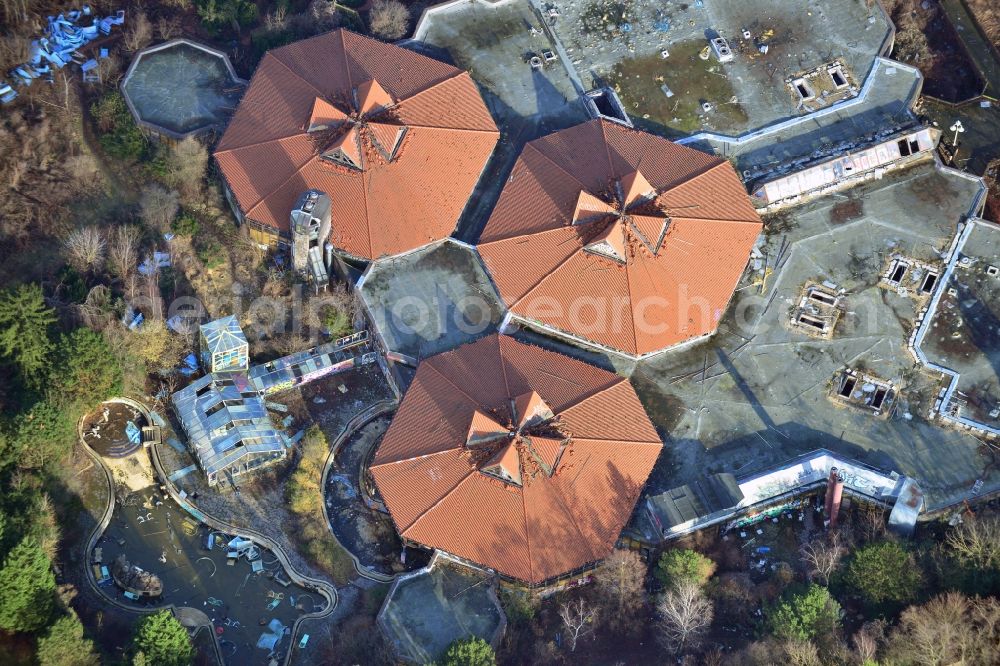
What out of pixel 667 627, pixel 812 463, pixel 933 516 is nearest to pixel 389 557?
pixel 667 627

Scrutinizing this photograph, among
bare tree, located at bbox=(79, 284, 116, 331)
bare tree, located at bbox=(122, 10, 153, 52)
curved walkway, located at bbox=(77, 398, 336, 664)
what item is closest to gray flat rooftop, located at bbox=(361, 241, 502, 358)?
curved walkway, located at bbox=(77, 398, 336, 664)

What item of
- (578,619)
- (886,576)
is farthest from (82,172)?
(886,576)

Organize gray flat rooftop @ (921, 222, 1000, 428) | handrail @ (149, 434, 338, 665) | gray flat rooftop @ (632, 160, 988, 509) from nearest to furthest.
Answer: handrail @ (149, 434, 338, 665) → gray flat rooftop @ (632, 160, 988, 509) → gray flat rooftop @ (921, 222, 1000, 428)

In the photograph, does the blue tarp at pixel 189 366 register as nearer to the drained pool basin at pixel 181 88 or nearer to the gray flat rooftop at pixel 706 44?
the drained pool basin at pixel 181 88

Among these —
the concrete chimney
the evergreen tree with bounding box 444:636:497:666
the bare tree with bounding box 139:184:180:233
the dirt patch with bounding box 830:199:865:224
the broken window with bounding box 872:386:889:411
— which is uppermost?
the bare tree with bounding box 139:184:180:233

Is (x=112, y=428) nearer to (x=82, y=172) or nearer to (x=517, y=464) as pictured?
(x=82, y=172)

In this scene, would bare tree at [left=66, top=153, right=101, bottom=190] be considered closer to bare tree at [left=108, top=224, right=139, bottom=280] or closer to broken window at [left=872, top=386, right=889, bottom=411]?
bare tree at [left=108, top=224, right=139, bottom=280]
